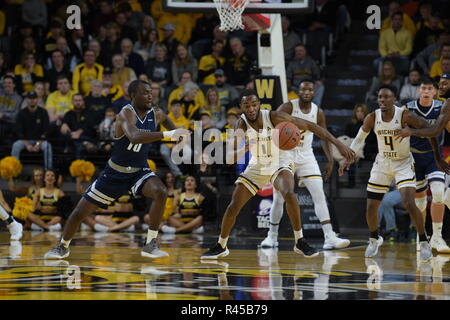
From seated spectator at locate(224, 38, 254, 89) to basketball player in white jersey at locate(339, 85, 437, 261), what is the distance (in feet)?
18.5

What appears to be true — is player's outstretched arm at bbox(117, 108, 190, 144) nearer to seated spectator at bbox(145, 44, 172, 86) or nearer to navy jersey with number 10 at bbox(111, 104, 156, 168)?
navy jersey with number 10 at bbox(111, 104, 156, 168)

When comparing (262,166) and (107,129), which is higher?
(107,129)

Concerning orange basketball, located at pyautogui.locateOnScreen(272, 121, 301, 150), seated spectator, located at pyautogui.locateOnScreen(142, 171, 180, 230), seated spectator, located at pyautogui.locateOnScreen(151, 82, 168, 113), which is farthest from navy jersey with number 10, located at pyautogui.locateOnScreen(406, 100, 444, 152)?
seated spectator, located at pyautogui.locateOnScreen(151, 82, 168, 113)

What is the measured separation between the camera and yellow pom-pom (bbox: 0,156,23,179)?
13.8 m

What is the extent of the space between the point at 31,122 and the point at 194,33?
3.94 meters

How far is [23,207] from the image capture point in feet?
44.1

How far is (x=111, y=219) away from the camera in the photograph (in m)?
13.4

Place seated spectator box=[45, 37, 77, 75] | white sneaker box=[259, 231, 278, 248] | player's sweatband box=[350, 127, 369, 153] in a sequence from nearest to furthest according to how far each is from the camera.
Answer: player's sweatband box=[350, 127, 369, 153], white sneaker box=[259, 231, 278, 248], seated spectator box=[45, 37, 77, 75]

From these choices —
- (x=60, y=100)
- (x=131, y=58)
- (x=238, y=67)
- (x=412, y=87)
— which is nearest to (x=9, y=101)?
(x=60, y=100)

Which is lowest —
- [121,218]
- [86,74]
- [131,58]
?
[121,218]

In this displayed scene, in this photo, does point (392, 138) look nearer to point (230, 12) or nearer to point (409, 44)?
point (230, 12)

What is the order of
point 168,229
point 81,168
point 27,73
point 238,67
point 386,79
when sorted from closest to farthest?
point 168,229, point 81,168, point 386,79, point 238,67, point 27,73

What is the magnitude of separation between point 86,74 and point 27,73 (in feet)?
4.04

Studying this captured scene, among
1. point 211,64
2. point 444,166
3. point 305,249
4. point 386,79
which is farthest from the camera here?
point 211,64
